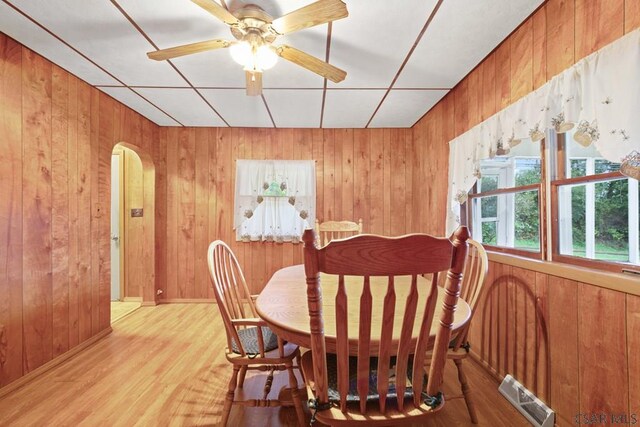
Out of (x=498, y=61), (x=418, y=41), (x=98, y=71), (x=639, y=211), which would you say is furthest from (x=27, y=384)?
(x=498, y=61)

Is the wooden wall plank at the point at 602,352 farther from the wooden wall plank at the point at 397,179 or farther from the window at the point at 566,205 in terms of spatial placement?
the wooden wall plank at the point at 397,179

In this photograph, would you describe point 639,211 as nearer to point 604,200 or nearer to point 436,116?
point 604,200

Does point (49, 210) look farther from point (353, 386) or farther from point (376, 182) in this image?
point (376, 182)

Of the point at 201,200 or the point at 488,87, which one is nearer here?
the point at 488,87

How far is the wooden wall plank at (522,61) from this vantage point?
1546mm

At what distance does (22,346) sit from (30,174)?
1.13 meters

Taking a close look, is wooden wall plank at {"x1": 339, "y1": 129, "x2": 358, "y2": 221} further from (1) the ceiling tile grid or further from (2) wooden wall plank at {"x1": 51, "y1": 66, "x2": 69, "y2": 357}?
(2) wooden wall plank at {"x1": 51, "y1": 66, "x2": 69, "y2": 357}

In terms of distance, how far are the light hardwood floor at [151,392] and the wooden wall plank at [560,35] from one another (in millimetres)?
1869

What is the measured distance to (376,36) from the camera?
1.67 m

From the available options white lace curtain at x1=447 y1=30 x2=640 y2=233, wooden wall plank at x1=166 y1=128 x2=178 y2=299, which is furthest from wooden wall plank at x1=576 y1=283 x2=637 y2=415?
wooden wall plank at x1=166 y1=128 x2=178 y2=299

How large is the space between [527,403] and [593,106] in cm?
153

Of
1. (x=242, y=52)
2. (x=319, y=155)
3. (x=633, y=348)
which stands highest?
(x=242, y=52)

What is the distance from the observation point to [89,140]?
7.70 ft

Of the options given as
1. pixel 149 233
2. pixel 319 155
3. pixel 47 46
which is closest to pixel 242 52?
pixel 47 46
